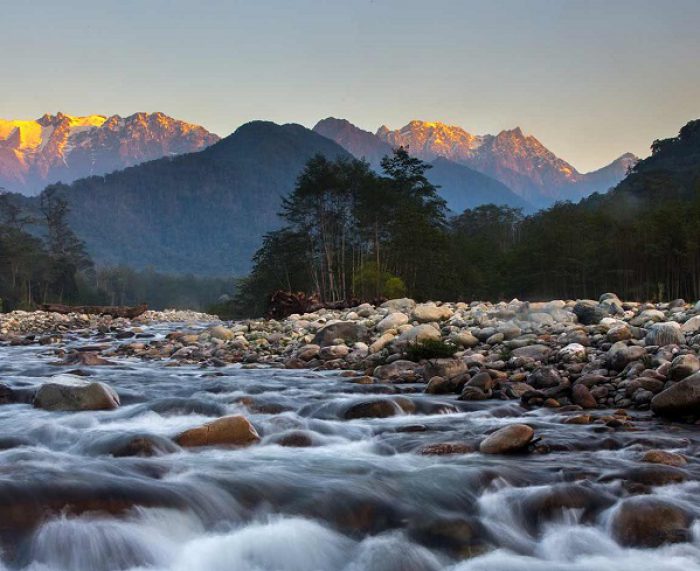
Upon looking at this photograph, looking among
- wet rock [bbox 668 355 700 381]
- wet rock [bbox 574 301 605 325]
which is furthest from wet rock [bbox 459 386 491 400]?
wet rock [bbox 574 301 605 325]

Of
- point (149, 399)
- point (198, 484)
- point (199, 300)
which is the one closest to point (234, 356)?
point (149, 399)

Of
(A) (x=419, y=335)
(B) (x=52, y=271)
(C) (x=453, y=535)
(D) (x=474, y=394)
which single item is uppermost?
(B) (x=52, y=271)

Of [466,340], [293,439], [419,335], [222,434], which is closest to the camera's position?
[222,434]

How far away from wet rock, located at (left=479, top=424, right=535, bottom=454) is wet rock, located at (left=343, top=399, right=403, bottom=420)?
7.25 feet

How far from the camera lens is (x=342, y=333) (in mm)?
17453

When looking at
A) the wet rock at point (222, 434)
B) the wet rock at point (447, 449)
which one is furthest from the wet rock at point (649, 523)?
the wet rock at point (222, 434)

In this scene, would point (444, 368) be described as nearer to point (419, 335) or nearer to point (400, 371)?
point (400, 371)

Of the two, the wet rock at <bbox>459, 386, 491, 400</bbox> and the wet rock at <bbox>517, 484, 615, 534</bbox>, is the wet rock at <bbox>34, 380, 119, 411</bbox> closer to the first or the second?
the wet rock at <bbox>459, 386, 491, 400</bbox>

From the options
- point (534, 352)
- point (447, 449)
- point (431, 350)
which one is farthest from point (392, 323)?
point (447, 449)

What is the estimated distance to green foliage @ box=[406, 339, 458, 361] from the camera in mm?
13086

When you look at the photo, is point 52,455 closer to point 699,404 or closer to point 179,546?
point 179,546

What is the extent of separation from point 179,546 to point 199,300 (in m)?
151

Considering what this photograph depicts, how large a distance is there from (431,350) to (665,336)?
4.28 metres

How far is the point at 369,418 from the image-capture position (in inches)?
355
